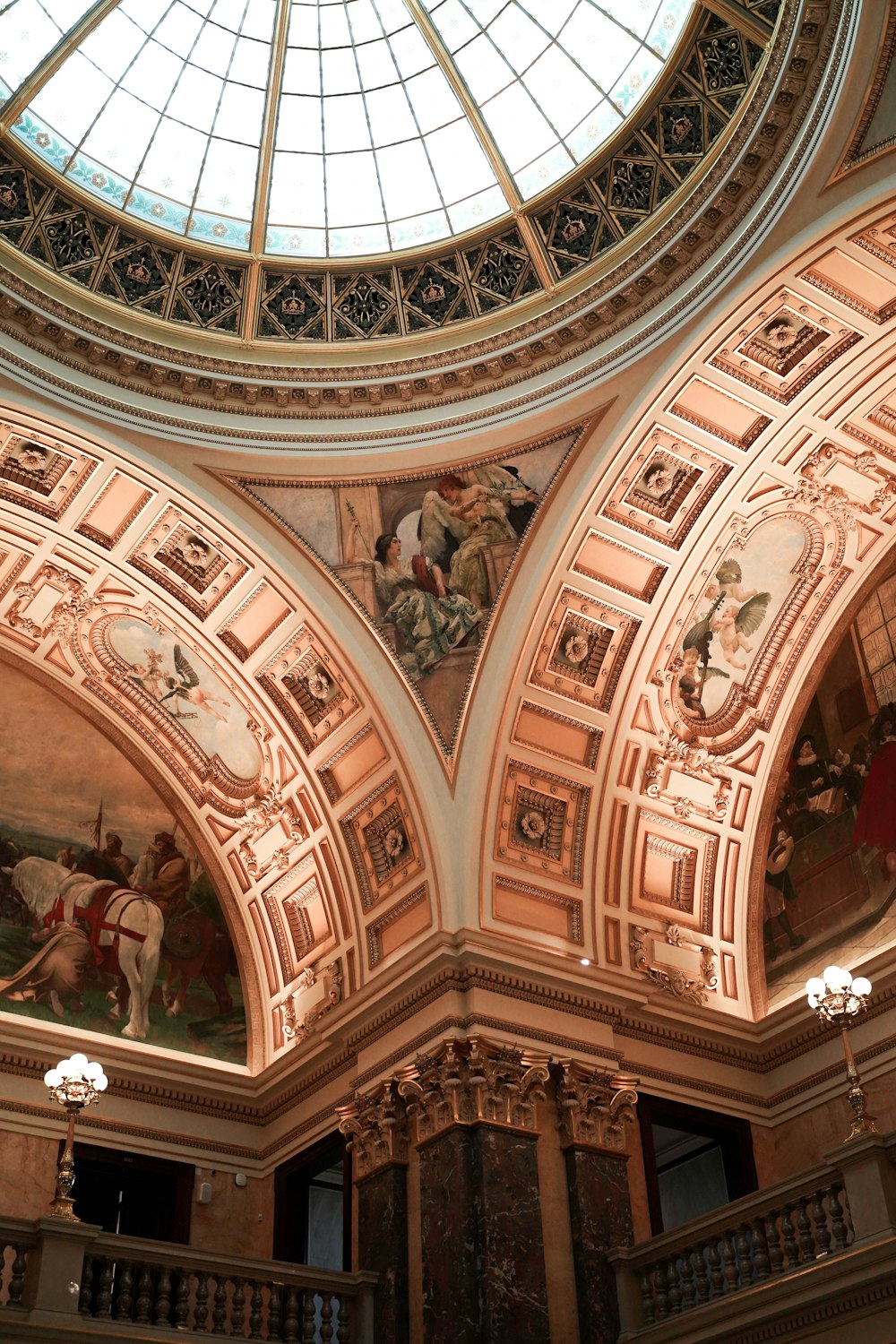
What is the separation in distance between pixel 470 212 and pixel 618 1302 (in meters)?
10.2

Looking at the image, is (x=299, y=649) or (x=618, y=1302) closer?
(x=618, y=1302)

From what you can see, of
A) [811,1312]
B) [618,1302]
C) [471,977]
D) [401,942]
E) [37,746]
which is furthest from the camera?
[37,746]

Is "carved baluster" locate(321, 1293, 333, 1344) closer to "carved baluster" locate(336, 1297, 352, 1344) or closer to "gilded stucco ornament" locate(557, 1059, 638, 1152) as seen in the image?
"carved baluster" locate(336, 1297, 352, 1344)

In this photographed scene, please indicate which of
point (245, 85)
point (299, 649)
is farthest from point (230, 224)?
point (299, 649)

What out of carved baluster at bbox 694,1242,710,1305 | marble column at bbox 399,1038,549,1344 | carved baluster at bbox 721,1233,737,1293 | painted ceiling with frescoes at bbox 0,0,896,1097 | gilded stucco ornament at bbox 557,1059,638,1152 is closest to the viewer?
carved baluster at bbox 721,1233,737,1293

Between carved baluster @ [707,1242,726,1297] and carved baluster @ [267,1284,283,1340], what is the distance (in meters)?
3.45

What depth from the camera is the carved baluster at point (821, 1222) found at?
10.0m

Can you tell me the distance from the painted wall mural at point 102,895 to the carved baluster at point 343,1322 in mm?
3626

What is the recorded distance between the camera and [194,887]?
15797mm

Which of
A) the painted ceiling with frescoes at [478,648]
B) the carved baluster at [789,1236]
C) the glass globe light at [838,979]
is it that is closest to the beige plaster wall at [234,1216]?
the painted ceiling with frescoes at [478,648]

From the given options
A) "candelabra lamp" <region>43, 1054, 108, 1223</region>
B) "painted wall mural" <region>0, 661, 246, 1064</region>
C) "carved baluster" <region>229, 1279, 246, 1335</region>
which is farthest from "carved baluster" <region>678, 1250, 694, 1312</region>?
"painted wall mural" <region>0, 661, 246, 1064</region>

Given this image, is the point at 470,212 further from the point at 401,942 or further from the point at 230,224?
the point at 401,942

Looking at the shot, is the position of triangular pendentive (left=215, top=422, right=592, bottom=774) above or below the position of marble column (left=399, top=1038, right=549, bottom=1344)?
above

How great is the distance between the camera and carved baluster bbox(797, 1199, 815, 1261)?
1015 cm
